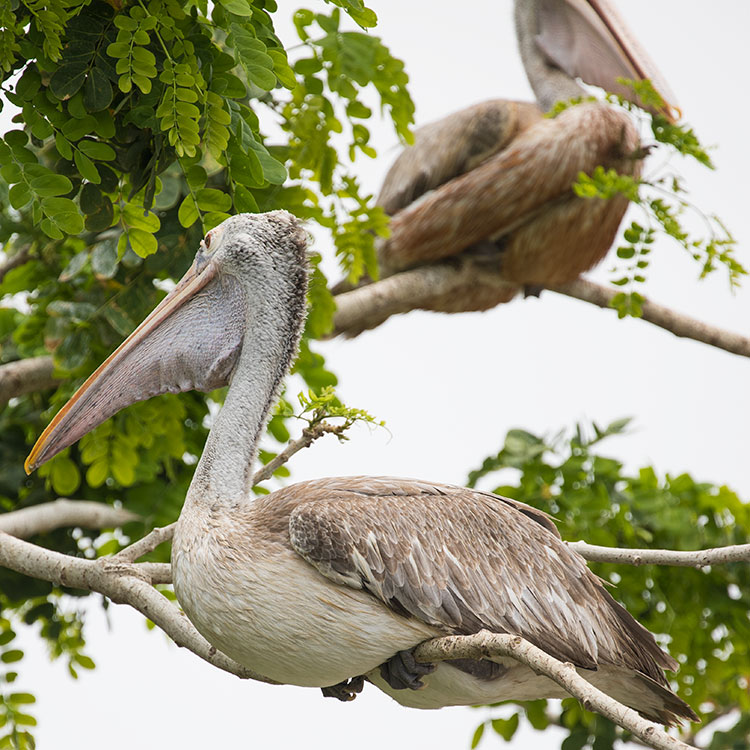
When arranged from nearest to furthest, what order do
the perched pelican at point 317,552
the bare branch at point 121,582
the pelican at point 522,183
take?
the perched pelican at point 317,552
the bare branch at point 121,582
the pelican at point 522,183

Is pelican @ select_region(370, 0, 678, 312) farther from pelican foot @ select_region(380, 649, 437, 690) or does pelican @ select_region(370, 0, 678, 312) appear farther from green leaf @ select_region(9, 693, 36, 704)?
pelican foot @ select_region(380, 649, 437, 690)

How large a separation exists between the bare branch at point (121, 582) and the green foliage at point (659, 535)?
2.20 m

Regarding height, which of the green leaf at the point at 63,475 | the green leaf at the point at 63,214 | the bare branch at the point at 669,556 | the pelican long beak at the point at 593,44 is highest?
the pelican long beak at the point at 593,44

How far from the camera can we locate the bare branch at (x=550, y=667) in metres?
1.56

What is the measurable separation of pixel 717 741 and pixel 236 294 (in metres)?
3.22

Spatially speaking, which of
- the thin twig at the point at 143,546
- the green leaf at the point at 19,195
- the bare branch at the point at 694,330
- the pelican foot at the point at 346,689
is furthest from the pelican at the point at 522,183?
the pelican foot at the point at 346,689

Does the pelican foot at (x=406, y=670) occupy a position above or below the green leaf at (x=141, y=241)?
below

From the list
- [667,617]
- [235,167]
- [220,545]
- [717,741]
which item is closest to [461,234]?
[667,617]

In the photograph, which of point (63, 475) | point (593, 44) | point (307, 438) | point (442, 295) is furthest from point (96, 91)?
point (593, 44)

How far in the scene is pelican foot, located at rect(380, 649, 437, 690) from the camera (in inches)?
80.3

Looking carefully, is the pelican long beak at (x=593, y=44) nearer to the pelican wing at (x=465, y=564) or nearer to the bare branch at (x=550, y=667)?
the pelican wing at (x=465, y=564)

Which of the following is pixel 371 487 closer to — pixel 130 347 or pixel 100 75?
pixel 130 347

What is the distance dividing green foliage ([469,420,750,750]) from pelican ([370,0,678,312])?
0.88 m

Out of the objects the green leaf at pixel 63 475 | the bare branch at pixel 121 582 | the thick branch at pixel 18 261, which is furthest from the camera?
the thick branch at pixel 18 261
